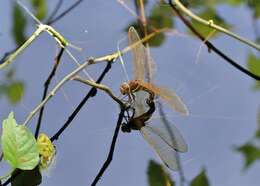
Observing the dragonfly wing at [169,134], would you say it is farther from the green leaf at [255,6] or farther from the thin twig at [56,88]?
the green leaf at [255,6]

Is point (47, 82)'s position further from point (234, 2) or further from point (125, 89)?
point (234, 2)

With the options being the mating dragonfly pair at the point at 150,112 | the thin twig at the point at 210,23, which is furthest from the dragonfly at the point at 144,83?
the thin twig at the point at 210,23

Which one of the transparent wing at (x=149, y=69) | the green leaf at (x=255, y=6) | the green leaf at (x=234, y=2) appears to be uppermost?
the green leaf at (x=234, y=2)

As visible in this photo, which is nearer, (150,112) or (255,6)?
(150,112)

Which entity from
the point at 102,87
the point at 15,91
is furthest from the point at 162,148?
the point at 15,91

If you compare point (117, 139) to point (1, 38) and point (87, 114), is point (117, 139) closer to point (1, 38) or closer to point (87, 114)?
point (87, 114)

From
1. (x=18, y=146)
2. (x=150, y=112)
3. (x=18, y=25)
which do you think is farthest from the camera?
(x=18, y=25)
